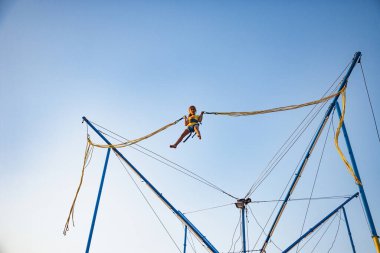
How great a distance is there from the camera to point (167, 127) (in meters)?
10.1

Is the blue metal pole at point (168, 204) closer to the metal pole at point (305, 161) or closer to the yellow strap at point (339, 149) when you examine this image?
the metal pole at point (305, 161)

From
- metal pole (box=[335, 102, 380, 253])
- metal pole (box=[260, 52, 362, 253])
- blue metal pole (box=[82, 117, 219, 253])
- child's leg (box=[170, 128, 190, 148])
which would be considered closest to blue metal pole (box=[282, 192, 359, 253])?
metal pole (box=[260, 52, 362, 253])

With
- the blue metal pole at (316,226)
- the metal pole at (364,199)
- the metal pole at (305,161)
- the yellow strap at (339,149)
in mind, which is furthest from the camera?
the blue metal pole at (316,226)

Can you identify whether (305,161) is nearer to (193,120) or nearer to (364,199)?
(364,199)

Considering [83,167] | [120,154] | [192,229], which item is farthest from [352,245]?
[83,167]

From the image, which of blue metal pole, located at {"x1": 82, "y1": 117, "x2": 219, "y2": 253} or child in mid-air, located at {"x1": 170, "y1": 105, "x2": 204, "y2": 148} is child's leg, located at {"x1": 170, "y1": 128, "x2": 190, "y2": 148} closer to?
child in mid-air, located at {"x1": 170, "y1": 105, "x2": 204, "y2": 148}

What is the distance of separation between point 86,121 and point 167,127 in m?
4.12

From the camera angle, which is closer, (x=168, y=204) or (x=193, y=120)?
(x=193, y=120)

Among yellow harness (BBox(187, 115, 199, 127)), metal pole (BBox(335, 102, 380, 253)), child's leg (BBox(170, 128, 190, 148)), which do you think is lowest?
metal pole (BBox(335, 102, 380, 253))

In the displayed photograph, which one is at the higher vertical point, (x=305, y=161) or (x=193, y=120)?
(x=193, y=120)

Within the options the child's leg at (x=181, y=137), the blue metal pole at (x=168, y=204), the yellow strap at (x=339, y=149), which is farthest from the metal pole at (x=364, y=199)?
the child's leg at (x=181, y=137)

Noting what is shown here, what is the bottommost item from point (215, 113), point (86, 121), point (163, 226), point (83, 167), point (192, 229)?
point (192, 229)

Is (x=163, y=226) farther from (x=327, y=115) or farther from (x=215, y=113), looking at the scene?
(x=327, y=115)

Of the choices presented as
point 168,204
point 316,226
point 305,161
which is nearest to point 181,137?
point 168,204
